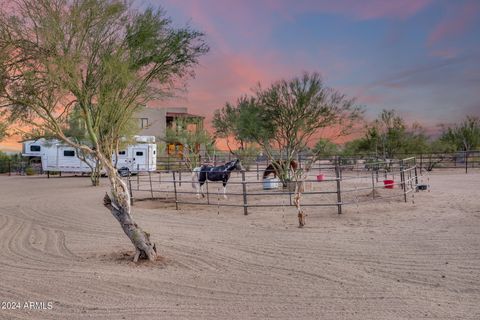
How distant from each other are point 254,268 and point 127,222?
6.59 feet

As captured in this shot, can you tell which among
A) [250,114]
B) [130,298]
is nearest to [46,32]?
[130,298]

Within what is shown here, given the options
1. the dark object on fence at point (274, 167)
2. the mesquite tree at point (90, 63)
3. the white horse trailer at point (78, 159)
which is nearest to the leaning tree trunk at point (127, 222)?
the mesquite tree at point (90, 63)

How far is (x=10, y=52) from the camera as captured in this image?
6.47m

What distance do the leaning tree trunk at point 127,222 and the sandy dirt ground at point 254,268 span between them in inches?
10.5

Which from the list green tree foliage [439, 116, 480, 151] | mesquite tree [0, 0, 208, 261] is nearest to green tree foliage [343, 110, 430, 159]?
green tree foliage [439, 116, 480, 151]

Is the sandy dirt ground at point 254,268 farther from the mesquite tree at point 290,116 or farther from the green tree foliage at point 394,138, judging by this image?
the green tree foliage at point 394,138

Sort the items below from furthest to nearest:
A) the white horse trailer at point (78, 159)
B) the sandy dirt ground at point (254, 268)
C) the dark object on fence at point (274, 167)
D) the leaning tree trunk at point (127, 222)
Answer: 1. the white horse trailer at point (78, 159)
2. the dark object on fence at point (274, 167)
3. the leaning tree trunk at point (127, 222)
4. the sandy dirt ground at point (254, 268)

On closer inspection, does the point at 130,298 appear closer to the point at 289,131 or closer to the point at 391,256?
the point at 391,256

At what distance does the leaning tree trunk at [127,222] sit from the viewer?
21.1ft

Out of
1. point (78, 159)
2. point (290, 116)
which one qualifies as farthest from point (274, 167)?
point (78, 159)

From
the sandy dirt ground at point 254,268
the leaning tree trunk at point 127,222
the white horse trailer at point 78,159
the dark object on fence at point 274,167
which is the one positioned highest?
the white horse trailer at point 78,159

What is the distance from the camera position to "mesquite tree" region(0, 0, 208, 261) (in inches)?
255

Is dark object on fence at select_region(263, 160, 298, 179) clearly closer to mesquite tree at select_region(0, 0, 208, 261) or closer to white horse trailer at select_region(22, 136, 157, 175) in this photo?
mesquite tree at select_region(0, 0, 208, 261)

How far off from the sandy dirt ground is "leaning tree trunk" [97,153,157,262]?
0.27 meters
